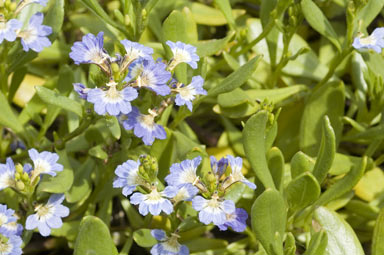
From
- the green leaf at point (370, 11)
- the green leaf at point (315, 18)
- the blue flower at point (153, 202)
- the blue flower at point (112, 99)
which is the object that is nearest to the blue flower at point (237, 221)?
the blue flower at point (153, 202)

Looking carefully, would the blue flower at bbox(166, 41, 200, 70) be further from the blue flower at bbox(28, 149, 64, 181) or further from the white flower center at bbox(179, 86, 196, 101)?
the blue flower at bbox(28, 149, 64, 181)

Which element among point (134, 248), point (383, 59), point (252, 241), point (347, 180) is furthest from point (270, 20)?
A: point (134, 248)

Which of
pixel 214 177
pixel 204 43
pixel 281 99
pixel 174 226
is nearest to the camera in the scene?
pixel 214 177

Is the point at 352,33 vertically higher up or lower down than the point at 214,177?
higher up

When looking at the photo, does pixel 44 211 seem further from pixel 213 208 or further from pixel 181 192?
pixel 213 208

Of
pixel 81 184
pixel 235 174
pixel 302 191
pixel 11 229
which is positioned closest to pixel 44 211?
pixel 11 229

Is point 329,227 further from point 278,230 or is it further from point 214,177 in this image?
point 214,177

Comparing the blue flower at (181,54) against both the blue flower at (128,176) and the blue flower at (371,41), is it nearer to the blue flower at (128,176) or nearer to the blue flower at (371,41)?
the blue flower at (128,176)
